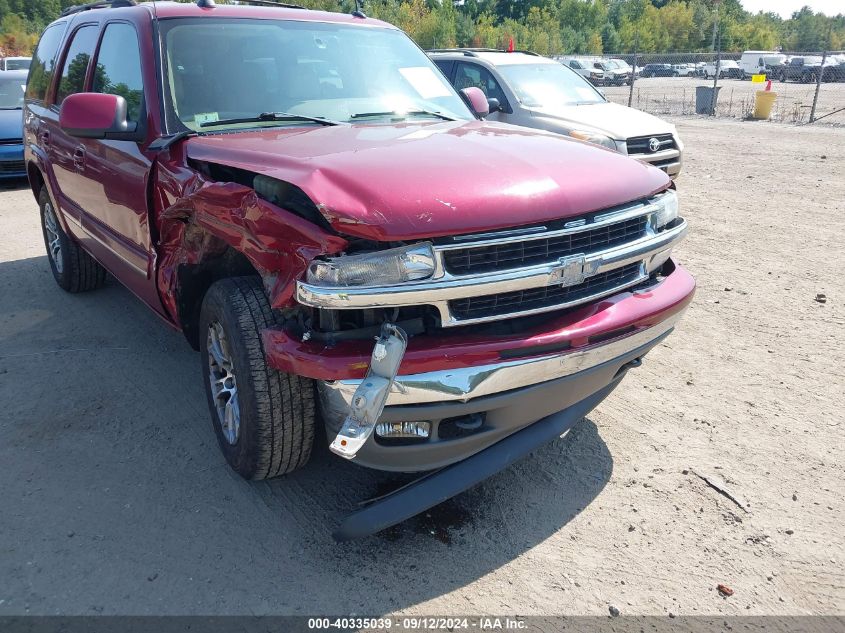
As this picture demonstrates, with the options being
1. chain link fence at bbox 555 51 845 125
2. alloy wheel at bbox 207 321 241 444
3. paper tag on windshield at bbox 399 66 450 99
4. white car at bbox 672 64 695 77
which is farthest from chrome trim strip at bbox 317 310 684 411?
white car at bbox 672 64 695 77

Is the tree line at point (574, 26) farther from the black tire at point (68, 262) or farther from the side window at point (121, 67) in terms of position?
the side window at point (121, 67)

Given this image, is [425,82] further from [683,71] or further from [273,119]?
[683,71]

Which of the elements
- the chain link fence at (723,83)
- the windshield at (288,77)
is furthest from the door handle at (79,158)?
the chain link fence at (723,83)

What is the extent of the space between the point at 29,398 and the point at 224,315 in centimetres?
192

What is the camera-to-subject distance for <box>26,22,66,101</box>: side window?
5184 mm

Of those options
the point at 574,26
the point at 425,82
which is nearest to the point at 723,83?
the point at 574,26

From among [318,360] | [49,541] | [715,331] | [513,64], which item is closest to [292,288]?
[318,360]

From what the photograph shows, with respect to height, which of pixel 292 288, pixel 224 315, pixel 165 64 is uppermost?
pixel 165 64

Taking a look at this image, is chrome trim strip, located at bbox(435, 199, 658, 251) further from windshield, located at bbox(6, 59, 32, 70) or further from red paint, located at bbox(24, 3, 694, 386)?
windshield, located at bbox(6, 59, 32, 70)

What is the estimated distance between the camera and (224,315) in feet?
9.21

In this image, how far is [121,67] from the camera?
3871 mm

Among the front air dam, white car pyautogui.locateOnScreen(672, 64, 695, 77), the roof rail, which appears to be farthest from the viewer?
white car pyautogui.locateOnScreen(672, 64, 695, 77)

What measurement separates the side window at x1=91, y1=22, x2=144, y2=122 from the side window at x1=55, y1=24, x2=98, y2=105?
0.84 feet

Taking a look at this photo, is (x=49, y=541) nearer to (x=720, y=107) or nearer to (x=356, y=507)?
(x=356, y=507)
